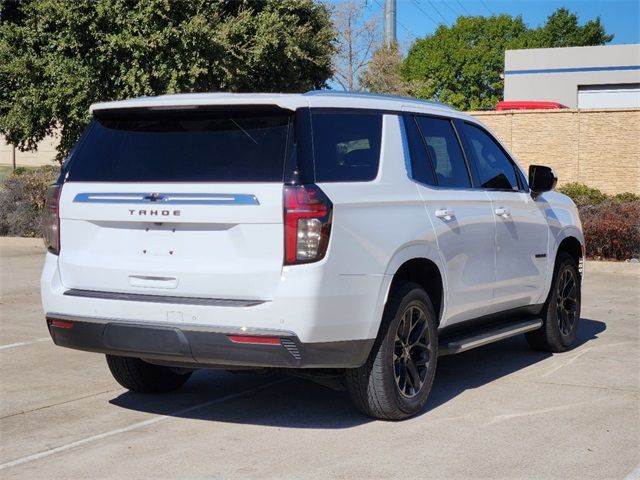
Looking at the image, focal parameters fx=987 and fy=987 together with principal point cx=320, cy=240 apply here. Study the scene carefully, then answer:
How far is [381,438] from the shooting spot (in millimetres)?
5895

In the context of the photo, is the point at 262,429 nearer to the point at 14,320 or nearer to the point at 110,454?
the point at 110,454

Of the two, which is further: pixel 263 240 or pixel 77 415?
pixel 77 415

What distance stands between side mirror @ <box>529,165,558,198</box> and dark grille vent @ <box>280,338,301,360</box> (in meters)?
3.47

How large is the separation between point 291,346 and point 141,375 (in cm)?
188

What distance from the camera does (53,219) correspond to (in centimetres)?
618

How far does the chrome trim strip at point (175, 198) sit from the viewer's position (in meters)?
5.54

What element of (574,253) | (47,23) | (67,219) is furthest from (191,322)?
(47,23)

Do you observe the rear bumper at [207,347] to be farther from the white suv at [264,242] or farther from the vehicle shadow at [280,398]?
the vehicle shadow at [280,398]

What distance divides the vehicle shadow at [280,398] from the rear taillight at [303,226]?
1315mm

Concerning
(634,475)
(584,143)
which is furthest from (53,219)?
(584,143)

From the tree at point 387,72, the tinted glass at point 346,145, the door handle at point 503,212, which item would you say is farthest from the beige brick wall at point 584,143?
the tree at point 387,72

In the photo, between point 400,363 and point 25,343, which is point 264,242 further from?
point 25,343

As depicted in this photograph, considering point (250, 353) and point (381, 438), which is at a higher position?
point (250, 353)

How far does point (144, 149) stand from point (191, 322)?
1.16 metres
